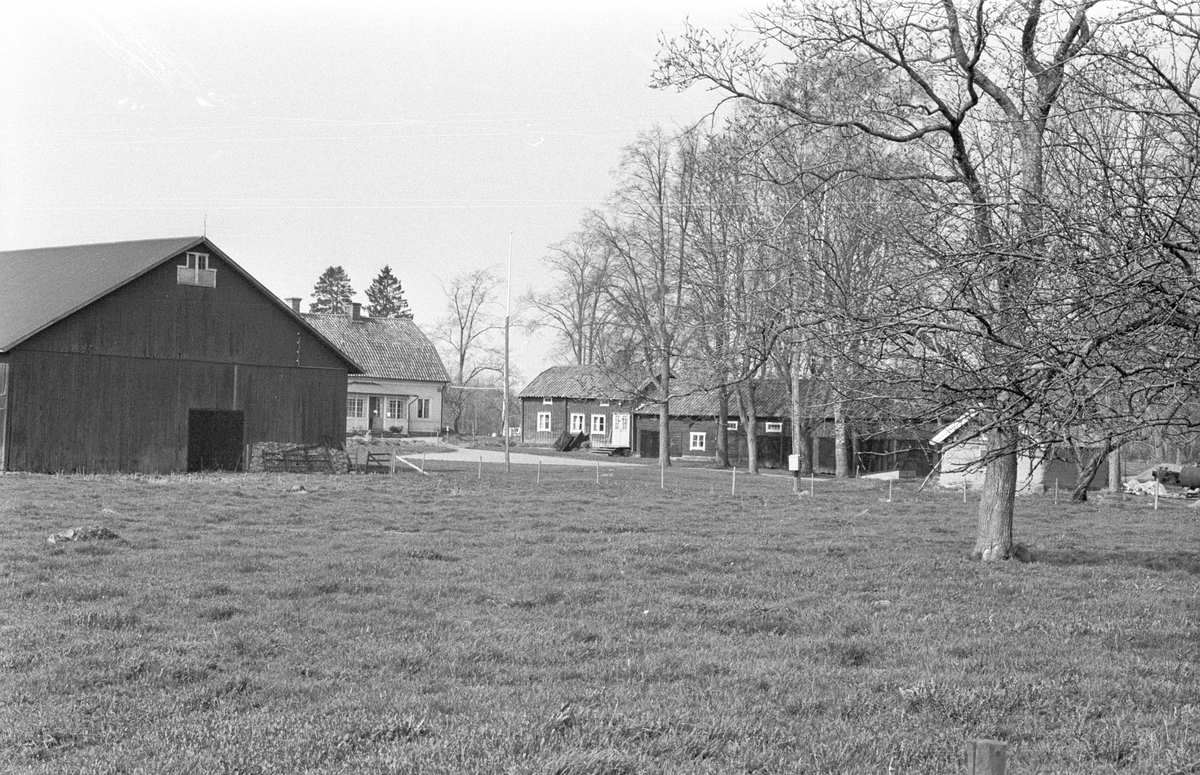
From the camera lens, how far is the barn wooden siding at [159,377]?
31.4 m

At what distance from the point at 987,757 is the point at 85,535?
42.9 ft

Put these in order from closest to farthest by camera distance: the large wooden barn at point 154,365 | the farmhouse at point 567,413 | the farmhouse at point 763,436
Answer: the large wooden barn at point 154,365
the farmhouse at point 763,436
the farmhouse at point 567,413

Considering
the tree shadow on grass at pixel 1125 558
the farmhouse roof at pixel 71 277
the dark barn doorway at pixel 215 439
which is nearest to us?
the tree shadow on grass at pixel 1125 558

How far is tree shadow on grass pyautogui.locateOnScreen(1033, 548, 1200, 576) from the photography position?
16422 millimetres

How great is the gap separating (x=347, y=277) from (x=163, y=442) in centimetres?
8450

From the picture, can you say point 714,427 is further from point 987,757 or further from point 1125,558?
point 987,757

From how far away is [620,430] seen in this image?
7025cm

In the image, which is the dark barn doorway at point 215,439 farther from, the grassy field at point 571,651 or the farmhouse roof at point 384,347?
the farmhouse roof at point 384,347

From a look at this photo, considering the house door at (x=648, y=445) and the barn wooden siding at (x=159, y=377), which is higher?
the barn wooden siding at (x=159, y=377)

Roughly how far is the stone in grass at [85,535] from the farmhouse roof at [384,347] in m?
59.5

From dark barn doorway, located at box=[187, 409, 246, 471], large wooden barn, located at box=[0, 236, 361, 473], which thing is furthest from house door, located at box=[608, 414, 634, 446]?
dark barn doorway, located at box=[187, 409, 246, 471]

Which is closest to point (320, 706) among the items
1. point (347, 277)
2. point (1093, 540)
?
point (1093, 540)

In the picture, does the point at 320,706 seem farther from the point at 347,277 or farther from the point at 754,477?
the point at 347,277

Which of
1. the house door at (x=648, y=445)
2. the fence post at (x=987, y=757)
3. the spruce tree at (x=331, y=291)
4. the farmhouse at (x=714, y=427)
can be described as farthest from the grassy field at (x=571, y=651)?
the spruce tree at (x=331, y=291)
